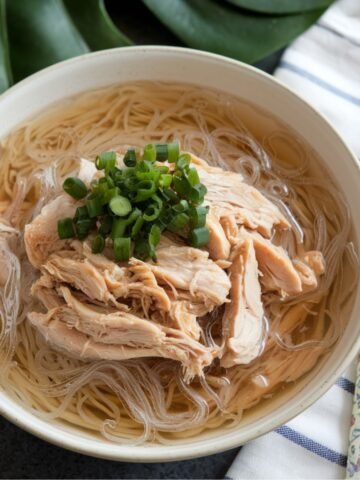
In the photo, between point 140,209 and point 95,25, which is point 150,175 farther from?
point 95,25

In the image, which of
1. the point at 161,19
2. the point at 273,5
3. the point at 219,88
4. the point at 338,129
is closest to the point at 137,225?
the point at 219,88

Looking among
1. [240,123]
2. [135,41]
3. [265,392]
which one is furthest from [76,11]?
[265,392]

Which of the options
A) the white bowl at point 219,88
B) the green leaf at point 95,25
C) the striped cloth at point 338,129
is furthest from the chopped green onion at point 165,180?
the green leaf at point 95,25

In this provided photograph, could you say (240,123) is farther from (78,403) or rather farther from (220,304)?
(78,403)

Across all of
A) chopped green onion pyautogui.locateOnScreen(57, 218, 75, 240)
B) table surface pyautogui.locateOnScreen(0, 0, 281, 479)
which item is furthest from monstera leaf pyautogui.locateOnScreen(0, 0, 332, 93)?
table surface pyautogui.locateOnScreen(0, 0, 281, 479)

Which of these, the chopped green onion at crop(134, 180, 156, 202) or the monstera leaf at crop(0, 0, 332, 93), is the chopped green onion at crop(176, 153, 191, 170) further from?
the monstera leaf at crop(0, 0, 332, 93)

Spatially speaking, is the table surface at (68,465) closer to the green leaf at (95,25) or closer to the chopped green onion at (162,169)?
the chopped green onion at (162,169)
